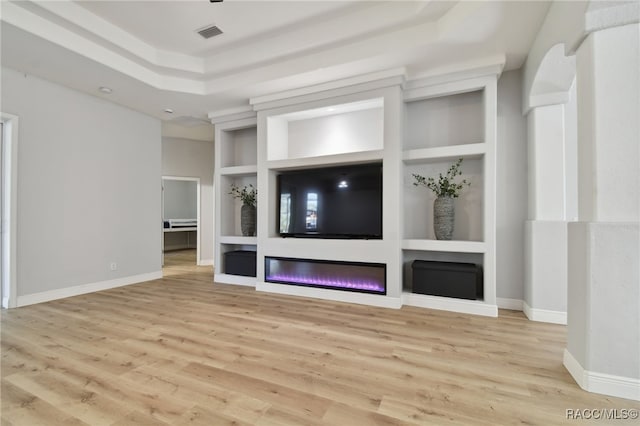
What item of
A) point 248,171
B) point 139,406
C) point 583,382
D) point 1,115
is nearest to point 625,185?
point 583,382

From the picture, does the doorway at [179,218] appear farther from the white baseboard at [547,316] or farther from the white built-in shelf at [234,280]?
the white baseboard at [547,316]

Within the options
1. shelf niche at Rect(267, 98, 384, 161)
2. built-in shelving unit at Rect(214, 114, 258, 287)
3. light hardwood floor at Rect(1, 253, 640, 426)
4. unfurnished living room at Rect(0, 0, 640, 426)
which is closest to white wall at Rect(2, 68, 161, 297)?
unfurnished living room at Rect(0, 0, 640, 426)

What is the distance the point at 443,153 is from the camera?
338cm

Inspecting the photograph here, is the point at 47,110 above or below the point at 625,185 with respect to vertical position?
above

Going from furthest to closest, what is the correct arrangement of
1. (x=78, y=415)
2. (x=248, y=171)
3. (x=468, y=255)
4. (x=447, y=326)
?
(x=248, y=171), (x=468, y=255), (x=447, y=326), (x=78, y=415)

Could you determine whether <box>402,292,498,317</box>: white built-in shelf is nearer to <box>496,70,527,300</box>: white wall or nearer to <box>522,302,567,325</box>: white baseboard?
<box>522,302,567,325</box>: white baseboard

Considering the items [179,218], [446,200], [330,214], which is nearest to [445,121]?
[446,200]

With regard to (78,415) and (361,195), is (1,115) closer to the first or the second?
(78,415)

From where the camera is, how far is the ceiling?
2.69 metres

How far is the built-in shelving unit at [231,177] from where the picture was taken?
4.73m

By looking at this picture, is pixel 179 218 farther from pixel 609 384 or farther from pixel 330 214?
pixel 609 384

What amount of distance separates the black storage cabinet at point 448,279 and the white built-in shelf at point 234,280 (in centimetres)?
253

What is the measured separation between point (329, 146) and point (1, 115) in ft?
13.2

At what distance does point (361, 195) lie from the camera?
379 cm
